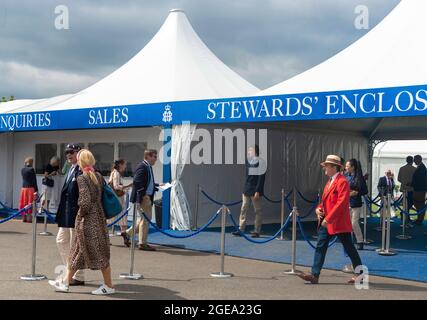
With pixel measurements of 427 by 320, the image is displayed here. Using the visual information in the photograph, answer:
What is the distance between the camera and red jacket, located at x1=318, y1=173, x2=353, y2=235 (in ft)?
23.9

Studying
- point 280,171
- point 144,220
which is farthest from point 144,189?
point 280,171

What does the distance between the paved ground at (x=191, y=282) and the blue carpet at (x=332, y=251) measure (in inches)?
17.7

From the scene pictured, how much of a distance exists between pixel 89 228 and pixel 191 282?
66.0 inches

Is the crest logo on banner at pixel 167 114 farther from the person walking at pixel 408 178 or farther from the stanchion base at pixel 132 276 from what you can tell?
the person walking at pixel 408 178

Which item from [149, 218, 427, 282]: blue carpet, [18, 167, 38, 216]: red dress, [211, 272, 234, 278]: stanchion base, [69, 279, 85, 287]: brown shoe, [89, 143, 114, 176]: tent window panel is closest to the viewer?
[69, 279, 85, 287]: brown shoe

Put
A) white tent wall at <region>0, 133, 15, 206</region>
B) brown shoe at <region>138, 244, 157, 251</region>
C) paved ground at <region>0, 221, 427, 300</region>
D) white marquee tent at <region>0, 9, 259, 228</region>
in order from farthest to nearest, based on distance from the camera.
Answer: white tent wall at <region>0, 133, 15, 206</region> → white marquee tent at <region>0, 9, 259, 228</region> → brown shoe at <region>138, 244, 157, 251</region> → paved ground at <region>0, 221, 427, 300</region>

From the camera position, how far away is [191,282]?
7492 millimetres

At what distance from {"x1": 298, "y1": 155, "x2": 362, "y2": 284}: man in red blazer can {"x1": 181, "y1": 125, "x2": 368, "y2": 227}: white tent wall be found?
5.54 m

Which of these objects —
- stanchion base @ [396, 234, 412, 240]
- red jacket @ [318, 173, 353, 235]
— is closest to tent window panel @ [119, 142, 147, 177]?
stanchion base @ [396, 234, 412, 240]

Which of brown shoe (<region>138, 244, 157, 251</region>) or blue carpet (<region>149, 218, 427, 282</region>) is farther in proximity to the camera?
brown shoe (<region>138, 244, 157, 251</region>)

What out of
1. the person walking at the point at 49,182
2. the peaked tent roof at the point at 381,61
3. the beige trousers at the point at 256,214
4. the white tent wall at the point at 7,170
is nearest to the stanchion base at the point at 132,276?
the beige trousers at the point at 256,214

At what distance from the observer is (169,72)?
50.1 ft

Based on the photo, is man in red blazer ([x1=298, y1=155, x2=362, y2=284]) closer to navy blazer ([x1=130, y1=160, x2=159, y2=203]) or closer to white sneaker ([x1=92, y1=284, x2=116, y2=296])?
white sneaker ([x1=92, y1=284, x2=116, y2=296])
